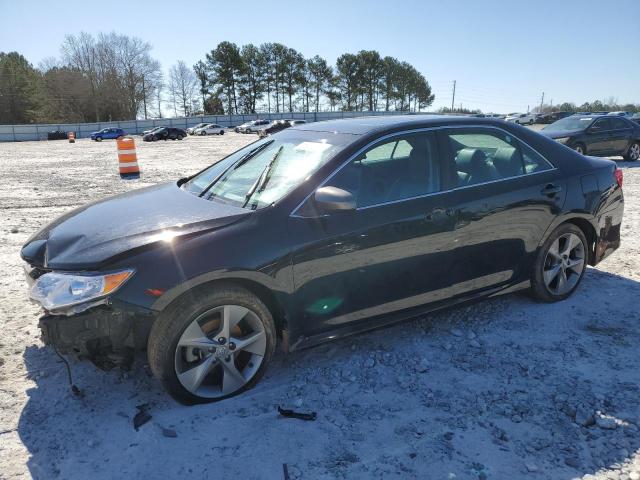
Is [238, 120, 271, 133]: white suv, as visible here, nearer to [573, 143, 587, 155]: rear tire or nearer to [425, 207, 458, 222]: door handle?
[573, 143, 587, 155]: rear tire

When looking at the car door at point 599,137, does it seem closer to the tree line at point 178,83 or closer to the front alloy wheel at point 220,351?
the front alloy wheel at point 220,351

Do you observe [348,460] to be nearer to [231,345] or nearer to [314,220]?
[231,345]

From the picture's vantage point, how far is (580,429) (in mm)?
2713

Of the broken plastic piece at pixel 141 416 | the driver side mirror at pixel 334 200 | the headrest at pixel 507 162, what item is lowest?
the broken plastic piece at pixel 141 416

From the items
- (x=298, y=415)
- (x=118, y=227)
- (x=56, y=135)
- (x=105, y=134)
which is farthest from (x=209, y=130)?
(x=298, y=415)

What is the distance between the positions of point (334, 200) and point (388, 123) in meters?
1.01

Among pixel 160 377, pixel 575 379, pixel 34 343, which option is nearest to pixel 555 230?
pixel 575 379

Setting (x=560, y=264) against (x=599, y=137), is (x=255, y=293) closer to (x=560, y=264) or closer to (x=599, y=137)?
(x=560, y=264)

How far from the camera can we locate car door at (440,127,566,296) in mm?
3660

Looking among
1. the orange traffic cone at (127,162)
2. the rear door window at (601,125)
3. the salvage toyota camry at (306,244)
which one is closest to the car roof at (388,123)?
the salvage toyota camry at (306,244)

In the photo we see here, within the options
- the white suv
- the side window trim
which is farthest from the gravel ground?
the white suv

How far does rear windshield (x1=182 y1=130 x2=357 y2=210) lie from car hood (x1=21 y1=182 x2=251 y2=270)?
16cm

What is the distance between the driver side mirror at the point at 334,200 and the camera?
3023mm

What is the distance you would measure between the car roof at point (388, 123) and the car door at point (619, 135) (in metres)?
12.5
